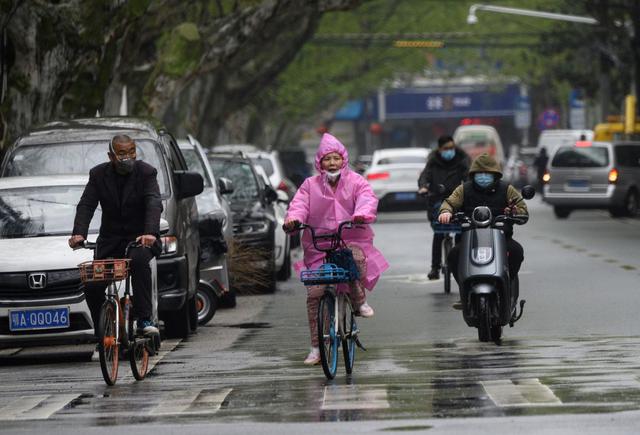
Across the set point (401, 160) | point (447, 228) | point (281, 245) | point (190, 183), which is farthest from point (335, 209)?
point (401, 160)

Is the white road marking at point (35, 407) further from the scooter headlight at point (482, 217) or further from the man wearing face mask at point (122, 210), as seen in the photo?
the scooter headlight at point (482, 217)

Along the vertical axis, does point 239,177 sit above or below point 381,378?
above

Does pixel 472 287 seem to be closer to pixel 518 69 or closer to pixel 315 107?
pixel 315 107

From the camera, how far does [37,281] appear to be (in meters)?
13.8

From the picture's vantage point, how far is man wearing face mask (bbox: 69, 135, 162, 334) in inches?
494

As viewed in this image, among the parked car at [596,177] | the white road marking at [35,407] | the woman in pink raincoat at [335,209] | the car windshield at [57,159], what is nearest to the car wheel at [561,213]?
the parked car at [596,177]

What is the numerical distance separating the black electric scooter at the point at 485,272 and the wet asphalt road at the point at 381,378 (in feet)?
0.81

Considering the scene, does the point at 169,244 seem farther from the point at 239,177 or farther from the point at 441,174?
the point at 239,177

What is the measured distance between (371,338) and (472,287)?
1.55 metres

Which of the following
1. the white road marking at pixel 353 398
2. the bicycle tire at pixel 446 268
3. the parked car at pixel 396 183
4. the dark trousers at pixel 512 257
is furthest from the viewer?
the parked car at pixel 396 183

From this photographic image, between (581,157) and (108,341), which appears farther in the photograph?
(581,157)

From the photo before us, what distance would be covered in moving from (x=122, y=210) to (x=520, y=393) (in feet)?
10.6

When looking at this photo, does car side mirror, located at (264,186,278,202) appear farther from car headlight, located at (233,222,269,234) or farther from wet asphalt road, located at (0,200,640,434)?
wet asphalt road, located at (0,200,640,434)

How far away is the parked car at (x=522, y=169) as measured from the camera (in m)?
60.9
